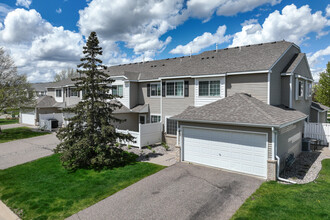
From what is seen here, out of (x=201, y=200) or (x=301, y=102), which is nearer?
(x=201, y=200)

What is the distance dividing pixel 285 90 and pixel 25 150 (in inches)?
A: 783

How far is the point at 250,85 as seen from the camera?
541 inches

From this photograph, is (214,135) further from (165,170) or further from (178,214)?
(178,214)

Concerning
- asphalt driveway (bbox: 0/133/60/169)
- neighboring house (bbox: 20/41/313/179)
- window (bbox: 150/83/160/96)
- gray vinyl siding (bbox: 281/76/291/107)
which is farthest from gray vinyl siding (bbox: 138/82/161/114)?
gray vinyl siding (bbox: 281/76/291/107)

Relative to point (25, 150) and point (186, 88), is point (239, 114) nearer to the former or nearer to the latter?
point (186, 88)

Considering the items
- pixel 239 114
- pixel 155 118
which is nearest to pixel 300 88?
pixel 239 114

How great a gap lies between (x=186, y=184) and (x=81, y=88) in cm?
755

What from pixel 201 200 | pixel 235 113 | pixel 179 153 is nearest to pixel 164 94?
pixel 179 153

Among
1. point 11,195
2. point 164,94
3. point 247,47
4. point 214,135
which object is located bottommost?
point 11,195

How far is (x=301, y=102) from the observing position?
1684 centimetres

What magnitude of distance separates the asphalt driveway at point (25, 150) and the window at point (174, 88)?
10.1 m

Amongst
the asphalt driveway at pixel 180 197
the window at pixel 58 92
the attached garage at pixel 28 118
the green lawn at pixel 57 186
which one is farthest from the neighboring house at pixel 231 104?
the attached garage at pixel 28 118

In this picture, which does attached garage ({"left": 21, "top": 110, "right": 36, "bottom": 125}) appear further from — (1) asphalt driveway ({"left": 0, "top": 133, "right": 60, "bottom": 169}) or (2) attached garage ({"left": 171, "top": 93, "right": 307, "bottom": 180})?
(2) attached garage ({"left": 171, "top": 93, "right": 307, "bottom": 180})

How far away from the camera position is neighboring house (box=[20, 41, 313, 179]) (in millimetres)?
9859
